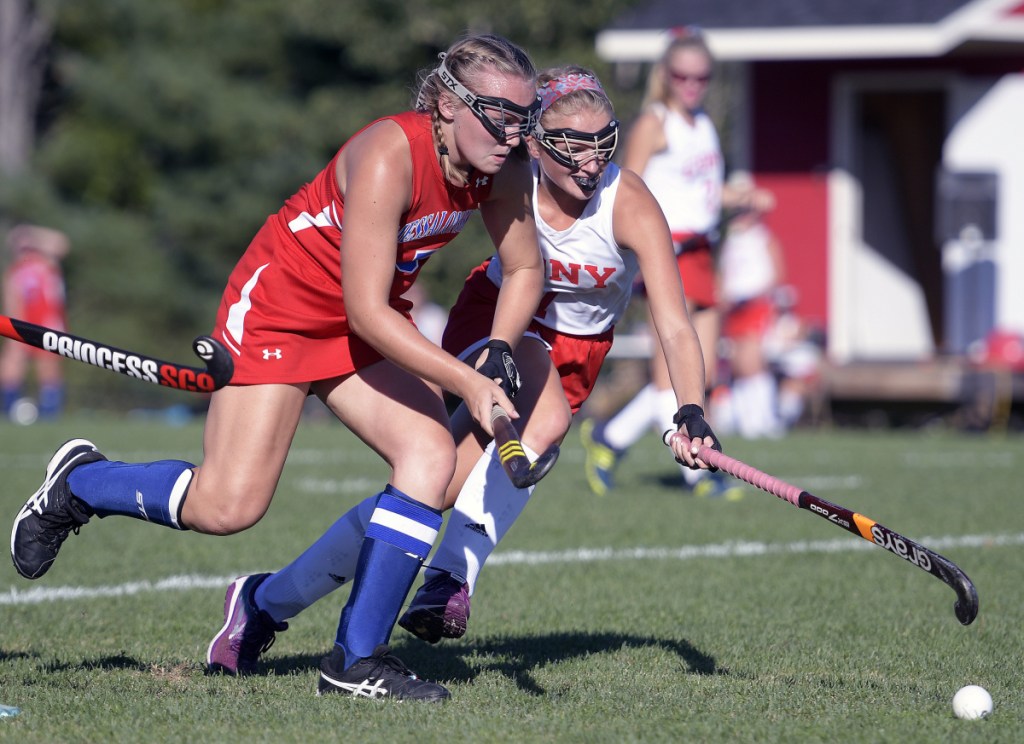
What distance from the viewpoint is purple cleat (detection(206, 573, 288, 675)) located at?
4168 millimetres

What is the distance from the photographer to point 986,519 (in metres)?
7.29

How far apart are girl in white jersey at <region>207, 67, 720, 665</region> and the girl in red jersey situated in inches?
9.1

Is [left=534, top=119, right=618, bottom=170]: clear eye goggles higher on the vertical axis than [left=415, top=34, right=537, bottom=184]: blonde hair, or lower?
lower

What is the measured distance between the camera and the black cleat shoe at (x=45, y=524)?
410 cm

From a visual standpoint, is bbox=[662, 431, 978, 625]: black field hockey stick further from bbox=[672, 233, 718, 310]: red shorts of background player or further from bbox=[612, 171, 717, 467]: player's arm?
bbox=[672, 233, 718, 310]: red shorts of background player

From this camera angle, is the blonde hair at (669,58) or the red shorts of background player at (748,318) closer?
the blonde hair at (669,58)

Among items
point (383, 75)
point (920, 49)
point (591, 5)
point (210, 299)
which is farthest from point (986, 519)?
point (210, 299)

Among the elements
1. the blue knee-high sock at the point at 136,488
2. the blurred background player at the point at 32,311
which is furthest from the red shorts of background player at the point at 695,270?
the blurred background player at the point at 32,311

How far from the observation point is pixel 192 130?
24.4 metres

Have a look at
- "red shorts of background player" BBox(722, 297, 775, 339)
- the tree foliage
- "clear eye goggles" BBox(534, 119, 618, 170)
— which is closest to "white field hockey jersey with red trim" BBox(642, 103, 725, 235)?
"clear eye goggles" BBox(534, 119, 618, 170)

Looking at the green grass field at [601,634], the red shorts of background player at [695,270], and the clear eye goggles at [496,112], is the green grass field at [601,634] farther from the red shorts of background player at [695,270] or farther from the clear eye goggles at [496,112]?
the clear eye goggles at [496,112]

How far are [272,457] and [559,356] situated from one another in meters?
1.27

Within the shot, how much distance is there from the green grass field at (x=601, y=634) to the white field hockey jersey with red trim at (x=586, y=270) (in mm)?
1022

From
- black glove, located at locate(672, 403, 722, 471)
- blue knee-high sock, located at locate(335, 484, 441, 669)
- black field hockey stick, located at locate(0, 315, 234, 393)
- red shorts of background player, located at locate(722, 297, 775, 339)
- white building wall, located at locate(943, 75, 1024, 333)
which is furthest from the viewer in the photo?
→ white building wall, located at locate(943, 75, 1024, 333)
